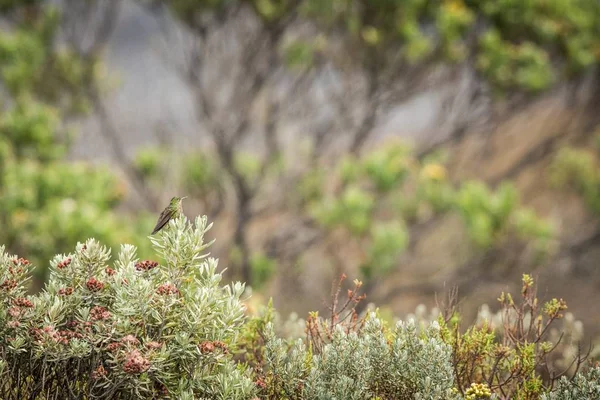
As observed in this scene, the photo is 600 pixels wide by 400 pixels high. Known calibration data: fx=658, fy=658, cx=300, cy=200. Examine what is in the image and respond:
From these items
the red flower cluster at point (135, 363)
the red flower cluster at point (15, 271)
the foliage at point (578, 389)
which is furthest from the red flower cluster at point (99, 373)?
the foliage at point (578, 389)

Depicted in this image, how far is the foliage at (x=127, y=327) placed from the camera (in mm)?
3084

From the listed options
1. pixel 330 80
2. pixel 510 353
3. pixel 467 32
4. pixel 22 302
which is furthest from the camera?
pixel 330 80

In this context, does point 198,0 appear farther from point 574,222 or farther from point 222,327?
point 574,222

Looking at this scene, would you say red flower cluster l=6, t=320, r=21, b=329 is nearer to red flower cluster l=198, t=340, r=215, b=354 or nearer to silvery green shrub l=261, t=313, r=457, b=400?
red flower cluster l=198, t=340, r=215, b=354

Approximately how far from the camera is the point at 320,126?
1131cm

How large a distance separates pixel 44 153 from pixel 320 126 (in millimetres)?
4485

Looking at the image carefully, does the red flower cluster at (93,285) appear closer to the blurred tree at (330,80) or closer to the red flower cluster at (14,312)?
the red flower cluster at (14,312)

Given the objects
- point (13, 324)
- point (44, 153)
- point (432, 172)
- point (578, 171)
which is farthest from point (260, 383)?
point (578, 171)

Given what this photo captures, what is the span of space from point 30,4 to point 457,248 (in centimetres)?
779

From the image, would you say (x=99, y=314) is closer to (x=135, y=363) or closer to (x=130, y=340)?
(x=130, y=340)

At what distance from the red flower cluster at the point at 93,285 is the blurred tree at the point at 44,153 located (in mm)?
3822

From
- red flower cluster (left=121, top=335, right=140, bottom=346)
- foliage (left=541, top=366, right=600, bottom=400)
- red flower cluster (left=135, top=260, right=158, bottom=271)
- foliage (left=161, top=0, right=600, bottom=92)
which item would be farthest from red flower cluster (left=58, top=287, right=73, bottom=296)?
foliage (left=161, top=0, right=600, bottom=92)

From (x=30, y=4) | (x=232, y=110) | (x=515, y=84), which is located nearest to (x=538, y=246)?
(x=515, y=84)

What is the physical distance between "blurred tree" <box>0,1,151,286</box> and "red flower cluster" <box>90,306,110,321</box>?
397 cm
